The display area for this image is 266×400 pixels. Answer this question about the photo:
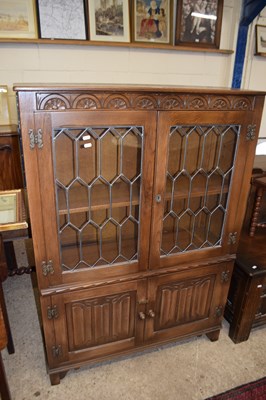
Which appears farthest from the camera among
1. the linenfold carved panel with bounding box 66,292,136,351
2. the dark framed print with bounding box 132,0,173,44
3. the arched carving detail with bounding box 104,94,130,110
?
the dark framed print with bounding box 132,0,173,44

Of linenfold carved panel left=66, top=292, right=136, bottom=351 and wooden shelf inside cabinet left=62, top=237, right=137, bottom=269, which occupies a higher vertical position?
wooden shelf inside cabinet left=62, top=237, right=137, bottom=269

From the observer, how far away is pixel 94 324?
4.78 feet

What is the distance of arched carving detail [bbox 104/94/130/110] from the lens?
3.50 feet

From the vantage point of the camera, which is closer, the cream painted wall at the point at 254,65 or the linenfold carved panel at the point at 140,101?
the linenfold carved panel at the point at 140,101

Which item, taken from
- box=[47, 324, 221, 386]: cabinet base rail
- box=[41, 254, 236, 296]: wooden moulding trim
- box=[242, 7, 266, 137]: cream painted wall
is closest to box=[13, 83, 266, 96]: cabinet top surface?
box=[41, 254, 236, 296]: wooden moulding trim

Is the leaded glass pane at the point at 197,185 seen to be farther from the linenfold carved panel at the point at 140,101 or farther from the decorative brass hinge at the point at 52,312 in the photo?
the decorative brass hinge at the point at 52,312

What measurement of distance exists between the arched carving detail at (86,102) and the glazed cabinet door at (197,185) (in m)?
0.27

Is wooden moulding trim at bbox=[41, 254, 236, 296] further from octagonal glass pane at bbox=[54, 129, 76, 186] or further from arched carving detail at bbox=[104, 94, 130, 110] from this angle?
arched carving detail at bbox=[104, 94, 130, 110]

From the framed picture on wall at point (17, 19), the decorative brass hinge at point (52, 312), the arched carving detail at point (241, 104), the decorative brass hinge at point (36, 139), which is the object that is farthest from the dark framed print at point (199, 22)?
the decorative brass hinge at point (52, 312)

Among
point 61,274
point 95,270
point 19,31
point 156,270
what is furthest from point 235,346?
point 19,31

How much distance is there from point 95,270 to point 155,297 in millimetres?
396

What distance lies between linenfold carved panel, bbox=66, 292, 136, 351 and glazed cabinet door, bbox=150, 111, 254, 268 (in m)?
0.29

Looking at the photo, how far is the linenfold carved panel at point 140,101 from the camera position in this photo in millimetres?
1004

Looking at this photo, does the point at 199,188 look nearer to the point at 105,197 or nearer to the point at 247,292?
the point at 105,197
